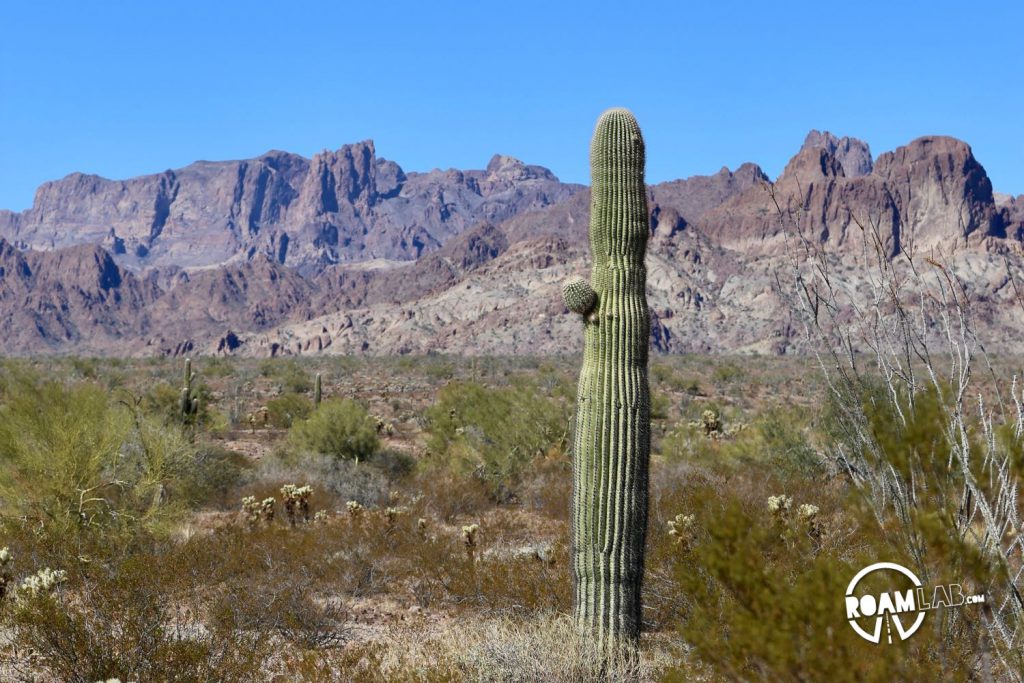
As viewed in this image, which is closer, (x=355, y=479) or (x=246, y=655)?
(x=246, y=655)

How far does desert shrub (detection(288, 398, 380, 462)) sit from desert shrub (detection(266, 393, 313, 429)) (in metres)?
6.12

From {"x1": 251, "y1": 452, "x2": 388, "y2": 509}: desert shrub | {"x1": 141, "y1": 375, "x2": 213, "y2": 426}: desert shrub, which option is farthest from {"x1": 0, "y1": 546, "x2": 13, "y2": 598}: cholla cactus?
{"x1": 141, "y1": 375, "x2": 213, "y2": 426}: desert shrub

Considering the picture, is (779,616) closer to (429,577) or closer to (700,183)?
(429,577)

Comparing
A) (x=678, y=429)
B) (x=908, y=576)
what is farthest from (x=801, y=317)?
(x=678, y=429)

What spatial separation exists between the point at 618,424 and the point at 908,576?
2.68 m

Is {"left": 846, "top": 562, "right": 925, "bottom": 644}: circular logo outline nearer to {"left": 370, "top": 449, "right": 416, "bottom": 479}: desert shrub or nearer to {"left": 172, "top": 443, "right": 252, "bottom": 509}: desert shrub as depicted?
{"left": 172, "top": 443, "right": 252, "bottom": 509}: desert shrub

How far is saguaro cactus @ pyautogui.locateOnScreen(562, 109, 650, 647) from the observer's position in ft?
19.3

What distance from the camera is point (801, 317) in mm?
4277

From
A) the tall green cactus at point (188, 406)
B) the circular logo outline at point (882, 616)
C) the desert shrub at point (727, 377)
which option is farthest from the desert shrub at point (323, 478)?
the desert shrub at point (727, 377)

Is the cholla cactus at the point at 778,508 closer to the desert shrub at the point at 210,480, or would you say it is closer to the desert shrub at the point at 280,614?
the desert shrub at the point at 280,614

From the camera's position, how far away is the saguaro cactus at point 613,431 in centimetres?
589

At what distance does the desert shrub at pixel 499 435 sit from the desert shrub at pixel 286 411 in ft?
22.8

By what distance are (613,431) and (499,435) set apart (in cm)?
918

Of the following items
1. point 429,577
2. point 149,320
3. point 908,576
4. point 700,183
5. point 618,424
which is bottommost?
point 429,577
